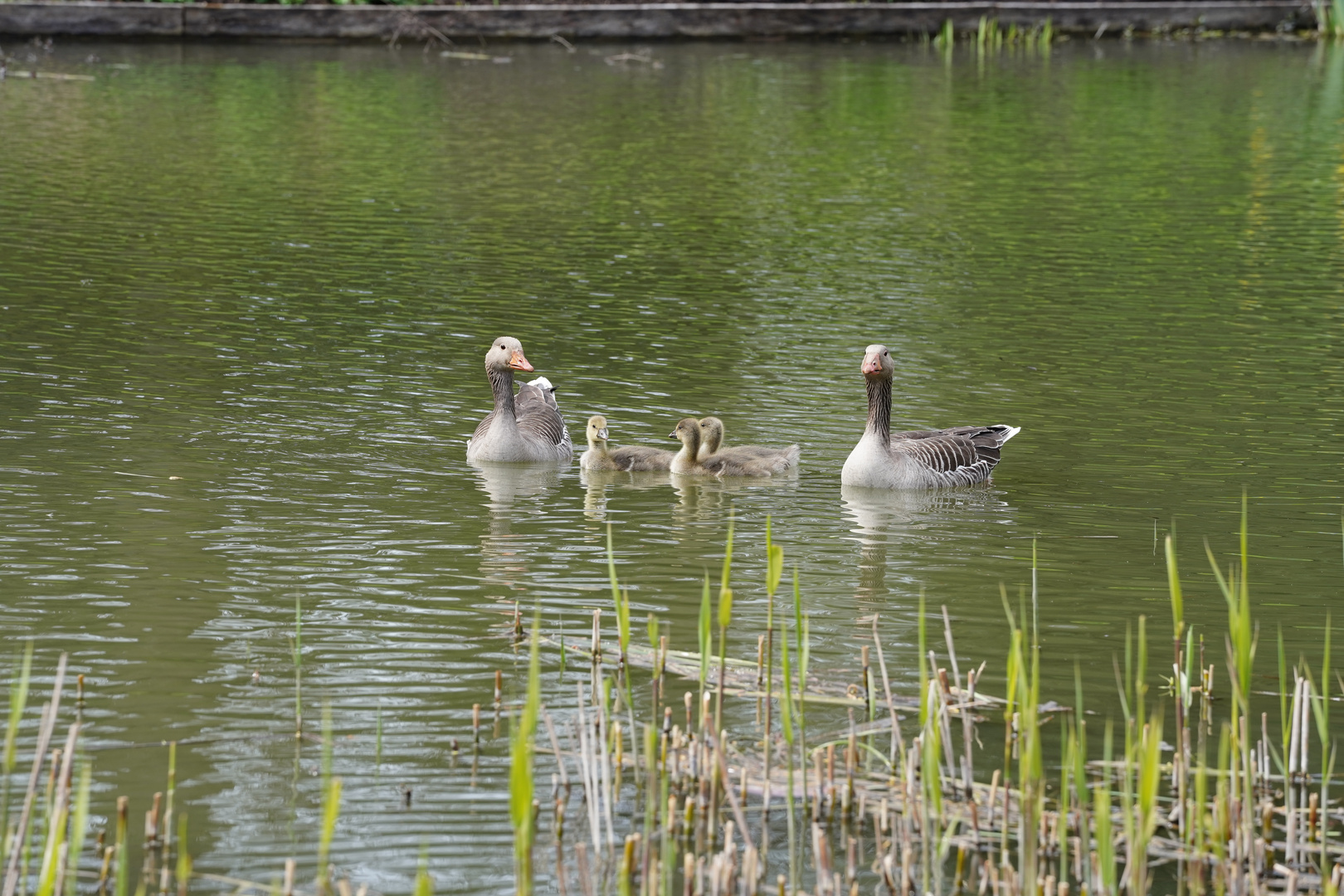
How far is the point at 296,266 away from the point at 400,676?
10.6 m

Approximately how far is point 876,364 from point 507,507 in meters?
2.42

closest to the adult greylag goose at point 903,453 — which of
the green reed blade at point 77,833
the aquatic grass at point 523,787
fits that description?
the green reed blade at point 77,833

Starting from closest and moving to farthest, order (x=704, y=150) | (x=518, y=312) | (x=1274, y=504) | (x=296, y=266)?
(x=1274, y=504)
(x=518, y=312)
(x=296, y=266)
(x=704, y=150)

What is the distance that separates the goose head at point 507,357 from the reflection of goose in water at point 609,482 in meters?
0.83

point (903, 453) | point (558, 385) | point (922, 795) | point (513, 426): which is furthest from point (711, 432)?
point (922, 795)

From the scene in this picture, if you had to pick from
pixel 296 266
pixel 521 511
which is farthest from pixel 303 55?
pixel 521 511

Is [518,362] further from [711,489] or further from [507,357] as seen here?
[711,489]

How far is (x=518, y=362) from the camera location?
11.8 m

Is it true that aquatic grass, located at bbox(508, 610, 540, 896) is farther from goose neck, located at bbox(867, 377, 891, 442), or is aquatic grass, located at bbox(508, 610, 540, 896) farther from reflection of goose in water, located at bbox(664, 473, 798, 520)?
goose neck, located at bbox(867, 377, 891, 442)

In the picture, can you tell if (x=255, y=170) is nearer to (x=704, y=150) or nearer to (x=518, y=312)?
(x=704, y=150)

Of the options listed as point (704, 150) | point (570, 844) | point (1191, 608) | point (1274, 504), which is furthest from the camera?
point (704, 150)

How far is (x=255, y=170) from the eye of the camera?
75.0 ft

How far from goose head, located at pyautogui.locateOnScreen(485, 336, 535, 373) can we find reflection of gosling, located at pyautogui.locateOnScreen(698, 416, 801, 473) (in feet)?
4.45

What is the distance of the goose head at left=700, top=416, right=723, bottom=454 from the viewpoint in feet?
36.7
